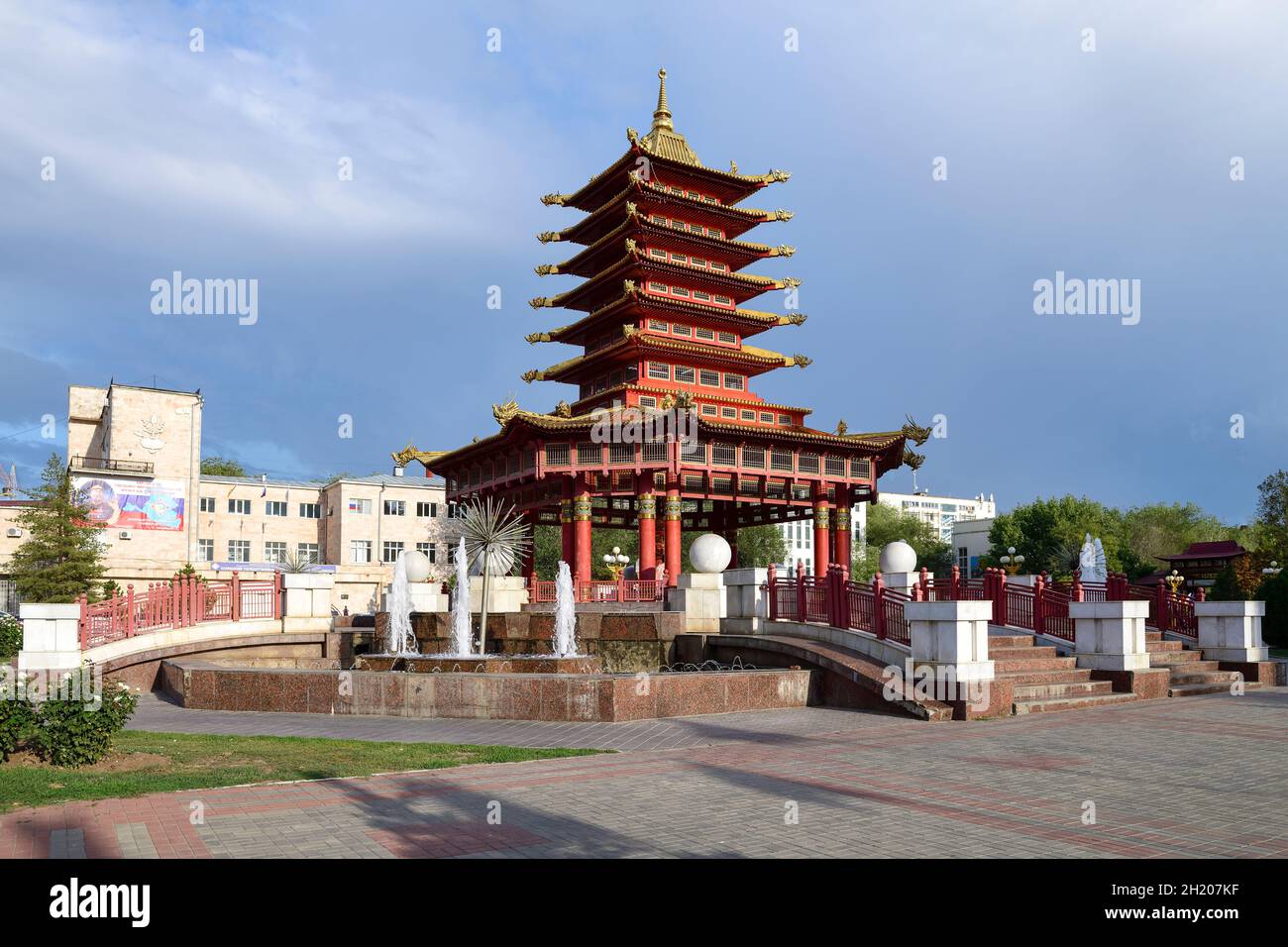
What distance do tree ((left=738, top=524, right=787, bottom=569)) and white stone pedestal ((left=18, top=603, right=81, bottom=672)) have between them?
5112 cm

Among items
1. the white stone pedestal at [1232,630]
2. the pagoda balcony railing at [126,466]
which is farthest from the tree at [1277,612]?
the pagoda balcony railing at [126,466]

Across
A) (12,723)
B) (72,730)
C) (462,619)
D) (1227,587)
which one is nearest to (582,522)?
(462,619)

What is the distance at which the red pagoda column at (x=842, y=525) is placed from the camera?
110 ft

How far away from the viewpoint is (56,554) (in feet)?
139

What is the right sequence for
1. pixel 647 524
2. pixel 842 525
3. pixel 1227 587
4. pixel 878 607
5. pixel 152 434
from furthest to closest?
pixel 152 434 → pixel 1227 587 → pixel 842 525 → pixel 647 524 → pixel 878 607

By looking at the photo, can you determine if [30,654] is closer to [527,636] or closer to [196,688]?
[196,688]

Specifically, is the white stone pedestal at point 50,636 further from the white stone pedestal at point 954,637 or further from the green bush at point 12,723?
the white stone pedestal at point 954,637

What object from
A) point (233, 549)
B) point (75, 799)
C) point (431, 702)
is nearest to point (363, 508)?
point (233, 549)

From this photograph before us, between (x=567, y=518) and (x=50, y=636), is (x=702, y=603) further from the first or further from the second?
(x=50, y=636)

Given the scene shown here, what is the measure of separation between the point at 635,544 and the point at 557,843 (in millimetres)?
63119

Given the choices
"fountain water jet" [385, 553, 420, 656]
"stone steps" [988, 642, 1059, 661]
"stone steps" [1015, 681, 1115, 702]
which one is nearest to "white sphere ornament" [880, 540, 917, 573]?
"stone steps" [988, 642, 1059, 661]

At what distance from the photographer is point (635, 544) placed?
69.9 metres

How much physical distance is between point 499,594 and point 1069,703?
46.1ft

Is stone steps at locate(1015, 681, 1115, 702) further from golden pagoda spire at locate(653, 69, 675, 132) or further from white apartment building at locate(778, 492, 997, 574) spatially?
white apartment building at locate(778, 492, 997, 574)
